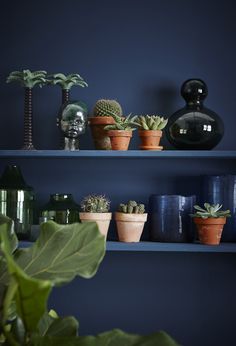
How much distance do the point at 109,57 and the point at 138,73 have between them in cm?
13

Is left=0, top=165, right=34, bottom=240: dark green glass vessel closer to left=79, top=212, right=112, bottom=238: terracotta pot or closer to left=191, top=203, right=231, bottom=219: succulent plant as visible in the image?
left=79, top=212, right=112, bottom=238: terracotta pot

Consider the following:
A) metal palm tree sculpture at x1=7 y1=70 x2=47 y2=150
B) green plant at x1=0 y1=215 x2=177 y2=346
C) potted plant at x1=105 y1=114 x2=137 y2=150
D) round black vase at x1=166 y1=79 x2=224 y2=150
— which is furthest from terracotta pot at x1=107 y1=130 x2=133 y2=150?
green plant at x1=0 y1=215 x2=177 y2=346

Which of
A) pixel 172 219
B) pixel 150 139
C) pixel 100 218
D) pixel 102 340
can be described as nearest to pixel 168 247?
pixel 172 219

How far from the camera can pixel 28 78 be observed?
2010 millimetres

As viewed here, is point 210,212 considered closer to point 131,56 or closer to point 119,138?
point 119,138

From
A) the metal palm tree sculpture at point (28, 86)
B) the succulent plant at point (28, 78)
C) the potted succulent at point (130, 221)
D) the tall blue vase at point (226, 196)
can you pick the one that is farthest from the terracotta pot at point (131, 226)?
the succulent plant at point (28, 78)

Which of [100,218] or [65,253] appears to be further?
[100,218]

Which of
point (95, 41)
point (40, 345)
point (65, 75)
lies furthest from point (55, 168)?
point (40, 345)

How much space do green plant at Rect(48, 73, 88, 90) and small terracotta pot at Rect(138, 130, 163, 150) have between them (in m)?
0.30

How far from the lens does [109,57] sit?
Answer: 2.18m

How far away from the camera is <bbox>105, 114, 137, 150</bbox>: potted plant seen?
1.95m

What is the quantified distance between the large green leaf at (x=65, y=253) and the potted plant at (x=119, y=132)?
1.24 metres

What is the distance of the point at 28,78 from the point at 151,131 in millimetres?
495

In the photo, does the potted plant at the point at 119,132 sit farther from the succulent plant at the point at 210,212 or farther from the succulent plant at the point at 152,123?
the succulent plant at the point at 210,212
